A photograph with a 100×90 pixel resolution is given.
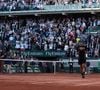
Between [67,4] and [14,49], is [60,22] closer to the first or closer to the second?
[67,4]

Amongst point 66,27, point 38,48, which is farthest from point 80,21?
point 38,48

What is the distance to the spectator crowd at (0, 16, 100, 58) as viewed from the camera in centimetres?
3131

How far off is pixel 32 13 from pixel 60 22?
257 centimetres

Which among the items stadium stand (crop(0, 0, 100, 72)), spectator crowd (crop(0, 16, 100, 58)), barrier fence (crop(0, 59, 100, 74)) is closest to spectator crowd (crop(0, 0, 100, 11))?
stadium stand (crop(0, 0, 100, 72))

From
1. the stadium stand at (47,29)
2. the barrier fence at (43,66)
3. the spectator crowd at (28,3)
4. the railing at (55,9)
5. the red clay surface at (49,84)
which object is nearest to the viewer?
the red clay surface at (49,84)

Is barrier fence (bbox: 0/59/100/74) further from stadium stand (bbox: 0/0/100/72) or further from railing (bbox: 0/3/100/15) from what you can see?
railing (bbox: 0/3/100/15)

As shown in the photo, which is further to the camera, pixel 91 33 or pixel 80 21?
pixel 80 21

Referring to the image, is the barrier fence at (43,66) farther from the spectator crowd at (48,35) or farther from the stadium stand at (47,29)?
the spectator crowd at (48,35)

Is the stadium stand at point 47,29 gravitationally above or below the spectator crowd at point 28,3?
below

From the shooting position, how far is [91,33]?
3181 centimetres

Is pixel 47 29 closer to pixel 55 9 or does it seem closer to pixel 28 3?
pixel 55 9

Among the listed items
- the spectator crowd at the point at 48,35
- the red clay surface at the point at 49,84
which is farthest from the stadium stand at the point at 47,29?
the red clay surface at the point at 49,84

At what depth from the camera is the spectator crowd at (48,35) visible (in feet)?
103

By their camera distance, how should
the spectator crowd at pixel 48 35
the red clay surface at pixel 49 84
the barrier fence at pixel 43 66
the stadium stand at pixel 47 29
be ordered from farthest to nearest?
the stadium stand at pixel 47 29
the spectator crowd at pixel 48 35
the barrier fence at pixel 43 66
the red clay surface at pixel 49 84
